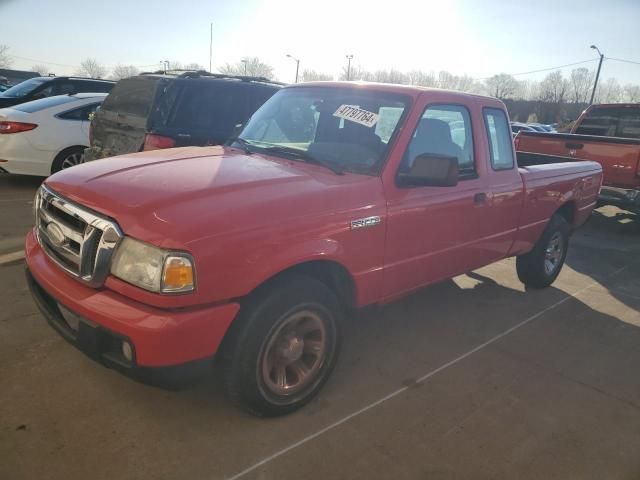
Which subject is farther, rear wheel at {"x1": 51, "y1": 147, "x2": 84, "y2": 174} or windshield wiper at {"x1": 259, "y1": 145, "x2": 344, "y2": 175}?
rear wheel at {"x1": 51, "y1": 147, "x2": 84, "y2": 174}

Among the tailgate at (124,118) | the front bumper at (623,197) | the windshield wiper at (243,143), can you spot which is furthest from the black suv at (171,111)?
the front bumper at (623,197)

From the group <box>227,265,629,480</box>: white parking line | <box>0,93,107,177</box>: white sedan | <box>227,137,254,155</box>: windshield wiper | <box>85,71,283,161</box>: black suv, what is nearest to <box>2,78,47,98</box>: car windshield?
<box>0,93,107,177</box>: white sedan

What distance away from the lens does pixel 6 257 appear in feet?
15.1

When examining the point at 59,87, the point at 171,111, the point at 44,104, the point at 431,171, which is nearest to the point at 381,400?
the point at 431,171

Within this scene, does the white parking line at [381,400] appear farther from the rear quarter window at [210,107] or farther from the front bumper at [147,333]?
the rear quarter window at [210,107]

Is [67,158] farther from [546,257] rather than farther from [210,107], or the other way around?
[546,257]

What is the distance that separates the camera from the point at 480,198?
12.3 ft

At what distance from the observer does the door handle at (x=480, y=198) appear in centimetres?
369

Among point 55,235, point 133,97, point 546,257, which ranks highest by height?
point 133,97

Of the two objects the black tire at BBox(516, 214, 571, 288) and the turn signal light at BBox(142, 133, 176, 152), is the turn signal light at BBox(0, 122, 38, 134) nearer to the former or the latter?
the turn signal light at BBox(142, 133, 176, 152)

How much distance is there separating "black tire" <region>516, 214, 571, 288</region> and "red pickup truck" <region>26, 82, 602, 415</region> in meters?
1.11

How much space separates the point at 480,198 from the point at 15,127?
6641 mm

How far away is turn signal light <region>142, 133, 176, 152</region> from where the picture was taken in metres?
5.58

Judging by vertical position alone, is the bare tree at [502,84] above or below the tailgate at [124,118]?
above
